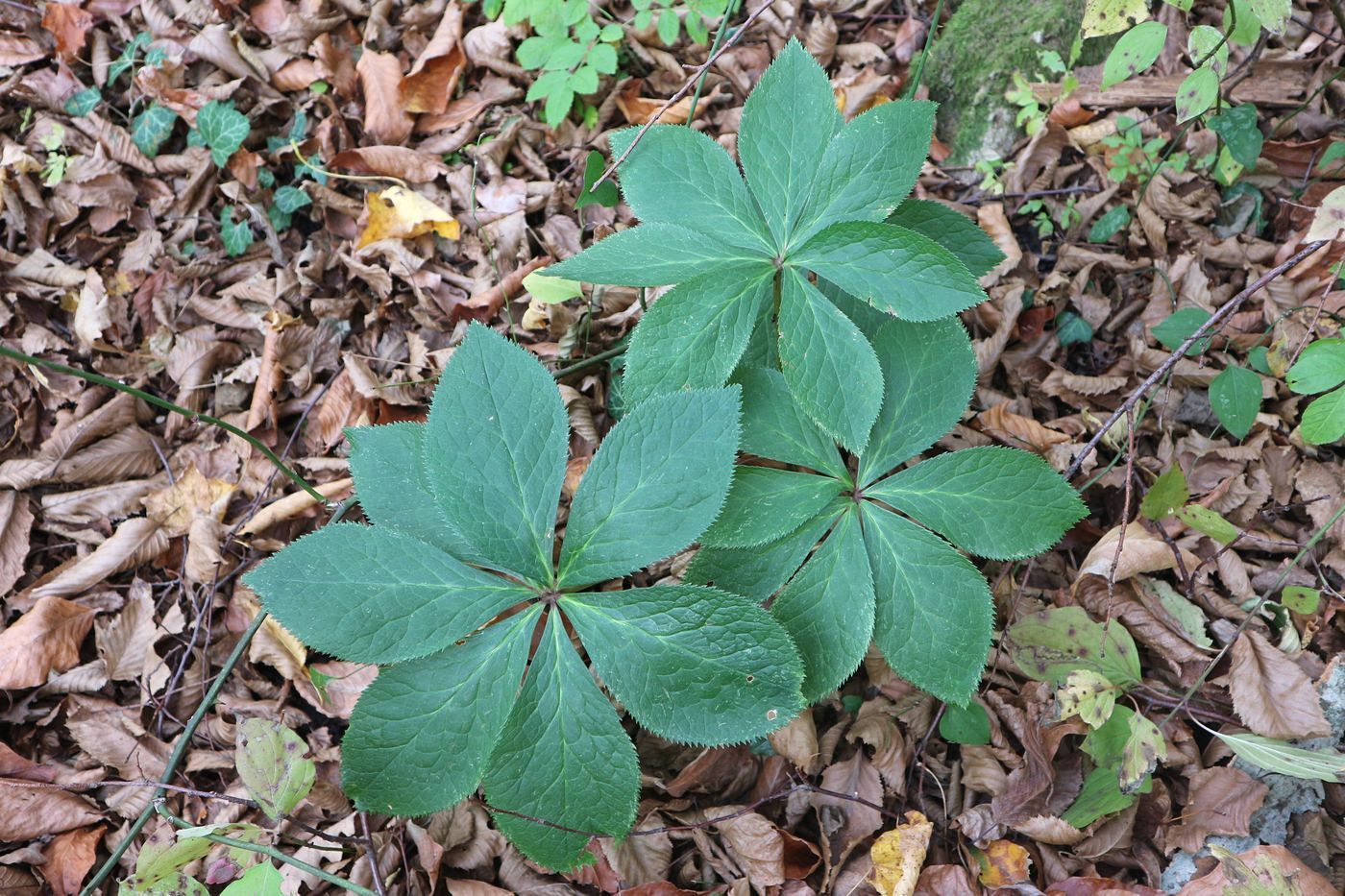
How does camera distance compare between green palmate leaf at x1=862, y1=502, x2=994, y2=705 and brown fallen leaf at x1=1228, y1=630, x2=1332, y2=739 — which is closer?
green palmate leaf at x1=862, y1=502, x2=994, y2=705

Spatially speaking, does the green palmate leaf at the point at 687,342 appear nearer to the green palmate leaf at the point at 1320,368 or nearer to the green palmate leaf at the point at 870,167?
the green palmate leaf at the point at 870,167

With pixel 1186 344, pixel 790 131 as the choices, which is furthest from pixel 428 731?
pixel 1186 344

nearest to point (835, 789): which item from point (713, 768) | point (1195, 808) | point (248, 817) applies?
point (713, 768)

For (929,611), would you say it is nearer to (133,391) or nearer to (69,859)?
(133,391)

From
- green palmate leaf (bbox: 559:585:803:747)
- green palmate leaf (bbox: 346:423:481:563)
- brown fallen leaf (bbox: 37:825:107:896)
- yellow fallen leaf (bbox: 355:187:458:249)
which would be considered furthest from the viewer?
yellow fallen leaf (bbox: 355:187:458:249)

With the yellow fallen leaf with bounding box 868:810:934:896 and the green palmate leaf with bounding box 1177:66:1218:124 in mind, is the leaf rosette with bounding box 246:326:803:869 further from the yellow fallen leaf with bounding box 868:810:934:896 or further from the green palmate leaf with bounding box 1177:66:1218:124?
the green palmate leaf with bounding box 1177:66:1218:124

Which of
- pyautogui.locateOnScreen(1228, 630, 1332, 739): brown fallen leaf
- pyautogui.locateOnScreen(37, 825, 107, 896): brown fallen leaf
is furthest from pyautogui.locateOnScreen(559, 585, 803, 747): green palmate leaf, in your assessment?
pyautogui.locateOnScreen(37, 825, 107, 896): brown fallen leaf
